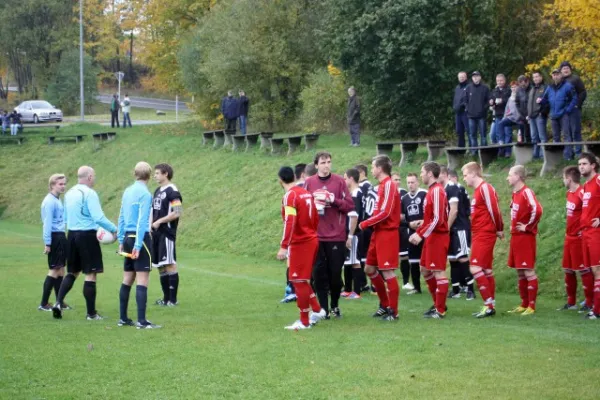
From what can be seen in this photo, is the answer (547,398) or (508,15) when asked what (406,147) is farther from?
(547,398)

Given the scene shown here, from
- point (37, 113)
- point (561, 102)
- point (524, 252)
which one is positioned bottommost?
point (524, 252)

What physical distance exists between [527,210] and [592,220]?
35.3 inches

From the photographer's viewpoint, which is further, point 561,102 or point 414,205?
point 561,102

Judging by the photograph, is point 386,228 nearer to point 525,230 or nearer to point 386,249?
point 386,249

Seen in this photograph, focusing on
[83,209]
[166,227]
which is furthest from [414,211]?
[83,209]

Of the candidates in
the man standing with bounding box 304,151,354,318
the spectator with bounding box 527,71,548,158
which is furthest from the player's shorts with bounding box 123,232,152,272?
the spectator with bounding box 527,71,548,158

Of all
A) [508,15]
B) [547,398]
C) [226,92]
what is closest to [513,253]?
[547,398]

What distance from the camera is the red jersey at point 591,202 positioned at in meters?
12.9

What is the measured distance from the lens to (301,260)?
11812 mm

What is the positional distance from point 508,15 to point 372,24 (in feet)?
17.0

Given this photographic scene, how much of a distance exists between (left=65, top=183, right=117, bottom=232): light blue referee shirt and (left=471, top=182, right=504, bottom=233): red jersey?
5044mm

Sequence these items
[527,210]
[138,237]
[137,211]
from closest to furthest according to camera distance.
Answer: [138,237], [137,211], [527,210]

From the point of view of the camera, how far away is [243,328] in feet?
39.9

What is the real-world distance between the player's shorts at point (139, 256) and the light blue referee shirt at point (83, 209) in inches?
25.8
